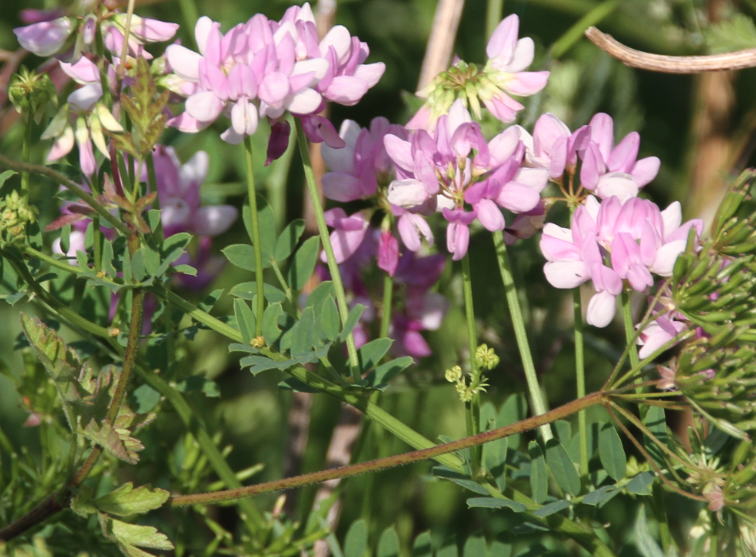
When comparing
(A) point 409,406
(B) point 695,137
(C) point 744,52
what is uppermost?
(C) point 744,52

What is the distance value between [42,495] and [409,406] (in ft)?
1.85

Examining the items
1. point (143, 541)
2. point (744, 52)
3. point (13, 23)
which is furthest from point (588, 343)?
point (13, 23)

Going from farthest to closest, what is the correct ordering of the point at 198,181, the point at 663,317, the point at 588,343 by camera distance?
1. the point at 588,343
2. the point at 198,181
3. the point at 663,317

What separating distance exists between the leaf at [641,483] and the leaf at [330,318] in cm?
26

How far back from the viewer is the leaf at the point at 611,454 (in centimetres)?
63

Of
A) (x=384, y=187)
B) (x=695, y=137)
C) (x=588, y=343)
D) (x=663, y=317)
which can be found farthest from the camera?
(x=695, y=137)

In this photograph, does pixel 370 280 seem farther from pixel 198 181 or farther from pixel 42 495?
pixel 42 495

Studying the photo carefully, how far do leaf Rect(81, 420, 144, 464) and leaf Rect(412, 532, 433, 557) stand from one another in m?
0.29

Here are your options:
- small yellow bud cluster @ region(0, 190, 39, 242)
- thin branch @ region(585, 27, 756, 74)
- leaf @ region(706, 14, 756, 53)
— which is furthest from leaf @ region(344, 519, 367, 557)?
leaf @ region(706, 14, 756, 53)

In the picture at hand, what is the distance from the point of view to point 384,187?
2.38 feet

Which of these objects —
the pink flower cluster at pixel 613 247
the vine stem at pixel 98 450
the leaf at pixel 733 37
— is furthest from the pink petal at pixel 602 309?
the leaf at pixel 733 37

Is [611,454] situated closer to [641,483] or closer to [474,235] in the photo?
[641,483]

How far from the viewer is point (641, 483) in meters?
0.59

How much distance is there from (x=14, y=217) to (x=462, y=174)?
1.19 feet
